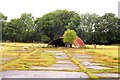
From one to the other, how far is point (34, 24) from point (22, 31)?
15.0 ft

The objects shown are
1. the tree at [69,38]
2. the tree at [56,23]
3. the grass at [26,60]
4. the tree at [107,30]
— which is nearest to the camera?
the grass at [26,60]

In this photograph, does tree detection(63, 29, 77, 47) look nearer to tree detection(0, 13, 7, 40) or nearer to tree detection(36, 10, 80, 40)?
tree detection(36, 10, 80, 40)

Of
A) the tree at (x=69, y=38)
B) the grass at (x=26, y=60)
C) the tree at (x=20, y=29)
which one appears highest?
the tree at (x=20, y=29)

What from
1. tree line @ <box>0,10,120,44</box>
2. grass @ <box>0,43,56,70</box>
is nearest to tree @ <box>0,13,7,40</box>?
tree line @ <box>0,10,120,44</box>

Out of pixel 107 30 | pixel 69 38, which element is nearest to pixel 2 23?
pixel 107 30

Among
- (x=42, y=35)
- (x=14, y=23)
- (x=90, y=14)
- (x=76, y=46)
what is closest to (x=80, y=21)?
(x=90, y=14)

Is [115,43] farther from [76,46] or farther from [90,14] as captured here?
[76,46]

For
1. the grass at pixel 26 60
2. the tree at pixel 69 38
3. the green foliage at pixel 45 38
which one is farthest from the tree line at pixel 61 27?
the grass at pixel 26 60

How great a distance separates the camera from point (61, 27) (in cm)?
7944

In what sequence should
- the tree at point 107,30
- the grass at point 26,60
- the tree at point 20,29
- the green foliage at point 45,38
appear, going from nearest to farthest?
the grass at point 26,60
the tree at point 107,30
the green foliage at point 45,38
the tree at point 20,29

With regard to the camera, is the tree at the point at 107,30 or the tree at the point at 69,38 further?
the tree at the point at 107,30

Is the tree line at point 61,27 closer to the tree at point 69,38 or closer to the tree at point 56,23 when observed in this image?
the tree at point 56,23

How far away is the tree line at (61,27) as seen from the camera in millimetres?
76688

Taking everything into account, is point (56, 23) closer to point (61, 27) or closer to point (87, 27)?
point (61, 27)
